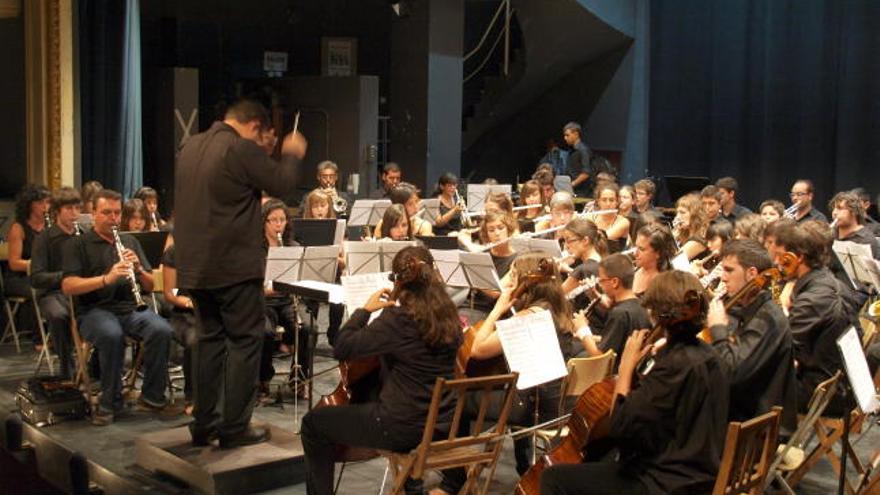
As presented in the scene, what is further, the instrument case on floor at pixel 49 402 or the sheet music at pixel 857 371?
the instrument case on floor at pixel 49 402

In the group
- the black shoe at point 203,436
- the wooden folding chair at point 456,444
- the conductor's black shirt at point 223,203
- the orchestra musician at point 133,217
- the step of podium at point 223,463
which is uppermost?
the conductor's black shirt at point 223,203

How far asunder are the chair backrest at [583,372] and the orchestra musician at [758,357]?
574mm

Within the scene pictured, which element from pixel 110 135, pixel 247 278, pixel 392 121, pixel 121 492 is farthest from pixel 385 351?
pixel 392 121

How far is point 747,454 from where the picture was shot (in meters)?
3.79

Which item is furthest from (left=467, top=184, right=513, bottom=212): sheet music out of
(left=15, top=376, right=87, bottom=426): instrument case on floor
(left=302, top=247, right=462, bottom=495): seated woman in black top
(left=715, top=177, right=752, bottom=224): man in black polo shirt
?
(left=302, top=247, right=462, bottom=495): seated woman in black top

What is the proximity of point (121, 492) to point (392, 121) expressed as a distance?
9787 millimetres

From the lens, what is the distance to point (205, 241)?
4.89 meters

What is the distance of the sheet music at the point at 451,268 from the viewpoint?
6504 mm

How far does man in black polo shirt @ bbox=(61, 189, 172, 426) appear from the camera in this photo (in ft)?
21.4

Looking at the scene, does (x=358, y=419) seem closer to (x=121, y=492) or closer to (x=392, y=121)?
(x=121, y=492)

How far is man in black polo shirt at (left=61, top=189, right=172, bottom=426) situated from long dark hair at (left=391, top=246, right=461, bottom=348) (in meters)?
2.35

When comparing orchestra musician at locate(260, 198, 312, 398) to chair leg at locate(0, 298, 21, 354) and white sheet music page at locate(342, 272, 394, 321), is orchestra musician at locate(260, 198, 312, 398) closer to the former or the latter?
white sheet music page at locate(342, 272, 394, 321)

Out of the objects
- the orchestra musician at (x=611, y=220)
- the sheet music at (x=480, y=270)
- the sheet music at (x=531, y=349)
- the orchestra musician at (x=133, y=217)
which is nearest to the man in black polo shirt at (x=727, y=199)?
the orchestra musician at (x=611, y=220)

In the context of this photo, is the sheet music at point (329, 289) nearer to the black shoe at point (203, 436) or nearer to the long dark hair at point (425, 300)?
the black shoe at point (203, 436)
